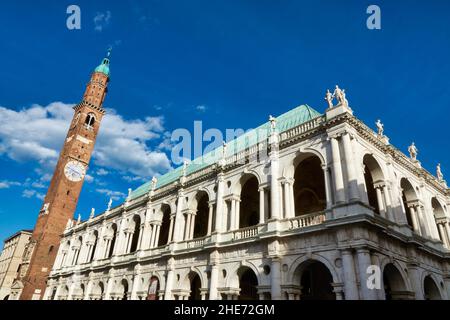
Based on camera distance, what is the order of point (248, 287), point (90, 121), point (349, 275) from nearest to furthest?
point (349, 275) < point (248, 287) < point (90, 121)

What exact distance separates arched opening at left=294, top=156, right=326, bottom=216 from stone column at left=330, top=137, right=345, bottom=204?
584 centimetres

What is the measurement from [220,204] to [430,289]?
50.1 ft

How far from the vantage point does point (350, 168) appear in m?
16.8

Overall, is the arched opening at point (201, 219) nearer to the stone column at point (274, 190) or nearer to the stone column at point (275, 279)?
the stone column at point (274, 190)

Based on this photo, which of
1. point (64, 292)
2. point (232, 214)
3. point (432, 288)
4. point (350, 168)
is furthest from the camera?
point (64, 292)

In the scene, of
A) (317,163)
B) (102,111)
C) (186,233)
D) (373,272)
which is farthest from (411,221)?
(102,111)

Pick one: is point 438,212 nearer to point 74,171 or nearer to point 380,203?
point 380,203

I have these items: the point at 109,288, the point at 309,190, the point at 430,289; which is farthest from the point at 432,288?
the point at 109,288

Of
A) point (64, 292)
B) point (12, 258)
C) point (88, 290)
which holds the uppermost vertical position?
point (12, 258)

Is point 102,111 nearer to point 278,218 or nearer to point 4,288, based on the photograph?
point 4,288

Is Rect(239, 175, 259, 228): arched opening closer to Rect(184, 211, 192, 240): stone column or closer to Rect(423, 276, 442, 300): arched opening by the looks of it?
Rect(184, 211, 192, 240): stone column

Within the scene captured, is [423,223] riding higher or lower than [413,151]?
lower

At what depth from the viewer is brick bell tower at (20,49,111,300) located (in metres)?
44.1

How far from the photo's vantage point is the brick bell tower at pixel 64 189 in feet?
145
